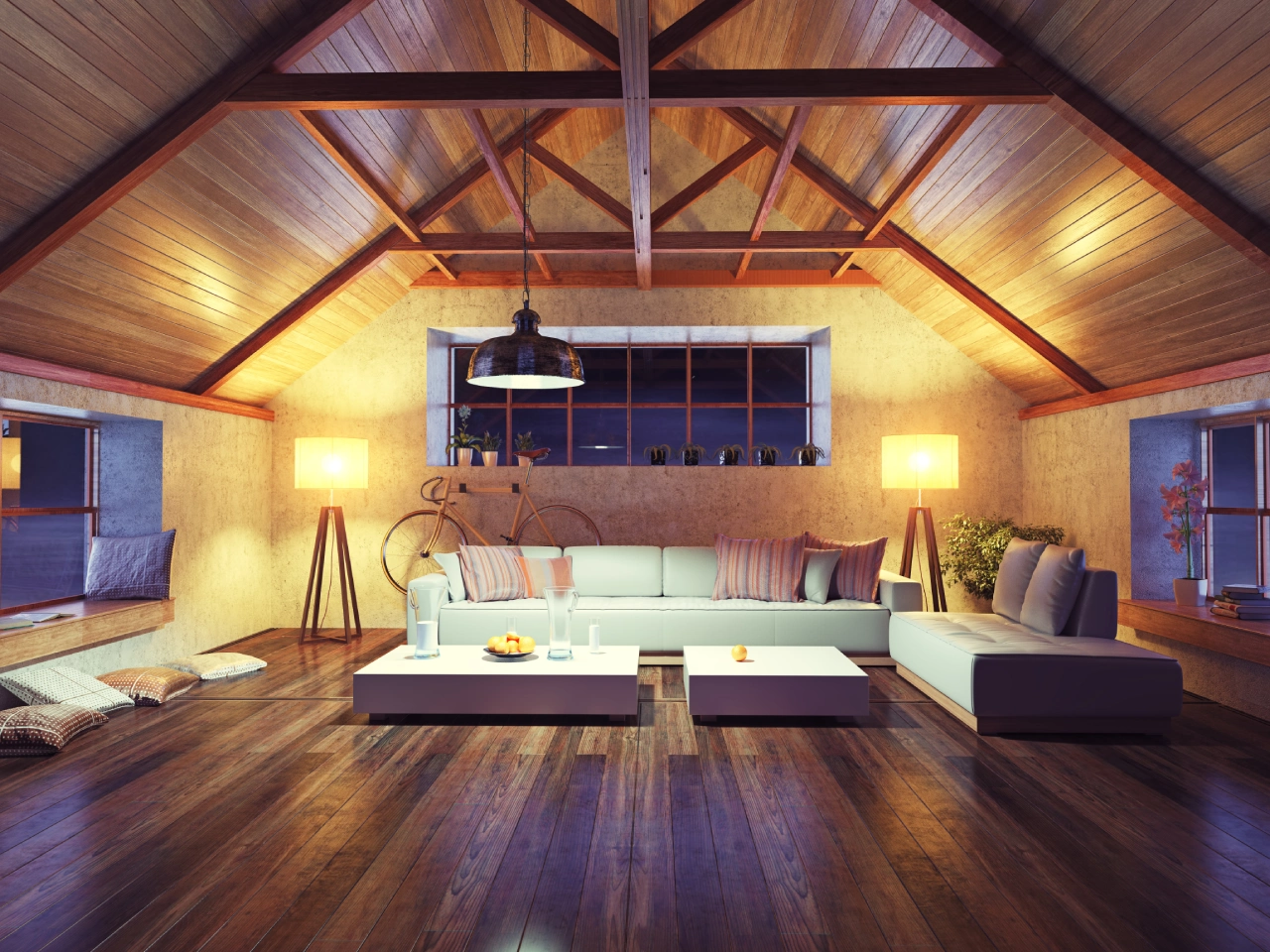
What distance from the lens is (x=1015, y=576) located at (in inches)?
183

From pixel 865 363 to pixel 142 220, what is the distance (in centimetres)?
504

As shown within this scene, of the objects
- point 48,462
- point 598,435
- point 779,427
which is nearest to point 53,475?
point 48,462

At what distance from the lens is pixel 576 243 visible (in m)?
5.62

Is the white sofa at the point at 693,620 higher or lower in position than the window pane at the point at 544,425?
lower

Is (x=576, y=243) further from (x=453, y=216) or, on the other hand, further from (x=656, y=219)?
(x=453, y=216)

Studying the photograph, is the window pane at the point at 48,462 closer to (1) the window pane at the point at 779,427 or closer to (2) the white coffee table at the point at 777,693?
(2) the white coffee table at the point at 777,693

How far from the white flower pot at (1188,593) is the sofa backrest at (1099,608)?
0.96 meters

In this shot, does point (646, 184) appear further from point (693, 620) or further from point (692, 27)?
point (693, 620)

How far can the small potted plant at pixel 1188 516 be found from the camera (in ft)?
15.2

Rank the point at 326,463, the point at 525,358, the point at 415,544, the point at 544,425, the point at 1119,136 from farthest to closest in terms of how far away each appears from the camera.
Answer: the point at 544,425 < the point at 415,544 < the point at 326,463 < the point at 525,358 < the point at 1119,136

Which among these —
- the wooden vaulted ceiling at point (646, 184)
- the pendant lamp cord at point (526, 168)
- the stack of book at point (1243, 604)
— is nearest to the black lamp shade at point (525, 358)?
the pendant lamp cord at point (526, 168)

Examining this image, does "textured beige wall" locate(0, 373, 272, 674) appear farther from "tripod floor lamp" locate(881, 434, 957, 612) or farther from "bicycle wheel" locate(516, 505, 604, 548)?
"tripod floor lamp" locate(881, 434, 957, 612)

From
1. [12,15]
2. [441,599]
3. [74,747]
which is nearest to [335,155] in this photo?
[12,15]

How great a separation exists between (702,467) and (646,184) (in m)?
2.66
